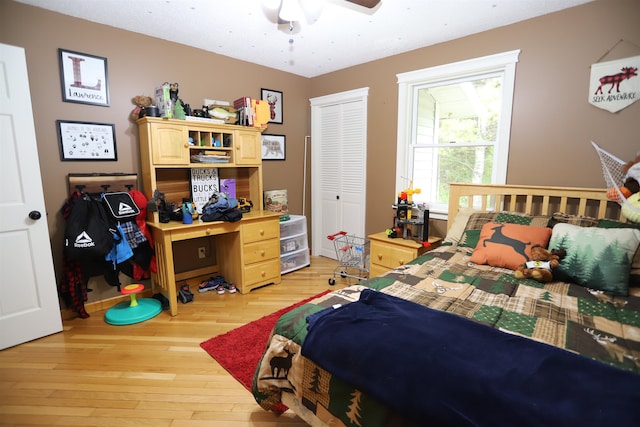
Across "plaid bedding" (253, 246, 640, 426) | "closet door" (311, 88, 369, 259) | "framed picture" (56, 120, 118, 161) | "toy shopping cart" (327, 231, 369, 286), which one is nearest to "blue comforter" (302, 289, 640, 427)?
"plaid bedding" (253, 246, 640, 426)

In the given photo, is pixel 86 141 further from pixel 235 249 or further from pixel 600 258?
pixel 600 258

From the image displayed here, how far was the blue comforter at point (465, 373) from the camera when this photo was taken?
0.84 metres

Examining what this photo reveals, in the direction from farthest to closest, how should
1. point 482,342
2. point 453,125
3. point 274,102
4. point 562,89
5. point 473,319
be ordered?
point 274,102 < point 453,125 < point 562,89 < point 473,319 < point 482,342

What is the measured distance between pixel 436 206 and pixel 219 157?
229 cm

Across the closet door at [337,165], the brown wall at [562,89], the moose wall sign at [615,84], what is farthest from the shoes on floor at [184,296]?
the moose wall sign at [615,84]

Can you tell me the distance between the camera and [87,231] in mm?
2439

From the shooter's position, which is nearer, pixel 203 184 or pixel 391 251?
pixel 391 251

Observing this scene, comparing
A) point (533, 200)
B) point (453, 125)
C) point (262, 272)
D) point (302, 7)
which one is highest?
point (302, 7)

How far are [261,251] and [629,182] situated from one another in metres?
2.94

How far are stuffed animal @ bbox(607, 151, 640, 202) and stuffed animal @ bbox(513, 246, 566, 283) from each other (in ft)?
2.02

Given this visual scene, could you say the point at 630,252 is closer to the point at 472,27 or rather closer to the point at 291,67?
the point at 472,27

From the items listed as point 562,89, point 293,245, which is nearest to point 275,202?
point 293,245

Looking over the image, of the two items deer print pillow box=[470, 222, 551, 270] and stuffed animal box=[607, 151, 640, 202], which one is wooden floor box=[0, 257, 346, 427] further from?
stuffed animal box=[607, 151, 640, 202]

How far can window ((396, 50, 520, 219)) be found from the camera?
277 cm
